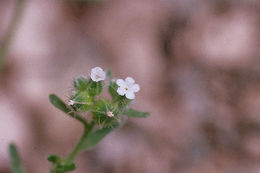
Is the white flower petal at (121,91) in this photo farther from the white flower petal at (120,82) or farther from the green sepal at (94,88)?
the green sepal at (94,88)

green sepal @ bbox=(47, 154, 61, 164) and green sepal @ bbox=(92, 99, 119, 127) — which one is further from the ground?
green sepal @ bbox=(92, 99, 119, 127)

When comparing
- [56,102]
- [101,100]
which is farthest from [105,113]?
[56,102]

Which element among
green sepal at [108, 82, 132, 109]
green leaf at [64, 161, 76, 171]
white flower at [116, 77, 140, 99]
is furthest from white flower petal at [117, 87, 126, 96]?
green leaf at [64, 161, 76, 171]

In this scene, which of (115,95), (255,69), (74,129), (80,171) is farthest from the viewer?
(255,69)

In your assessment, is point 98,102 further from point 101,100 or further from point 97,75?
point 97,75

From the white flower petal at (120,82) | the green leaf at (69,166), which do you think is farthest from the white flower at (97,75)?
the green leaf at (69,166)

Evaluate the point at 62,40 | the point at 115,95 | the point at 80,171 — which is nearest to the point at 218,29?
the point at 62,40

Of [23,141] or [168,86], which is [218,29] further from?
[23,141]

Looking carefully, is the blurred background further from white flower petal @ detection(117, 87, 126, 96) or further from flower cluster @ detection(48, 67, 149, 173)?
white flower petal @ detection(117, 87, 126, 96)
